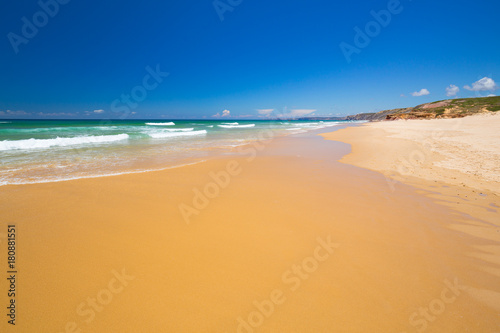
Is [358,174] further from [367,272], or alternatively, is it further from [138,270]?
[138,270]

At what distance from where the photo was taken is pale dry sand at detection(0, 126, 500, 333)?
6.90 ft

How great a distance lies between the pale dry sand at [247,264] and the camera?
2104 millimetres

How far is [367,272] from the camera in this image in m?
2.72

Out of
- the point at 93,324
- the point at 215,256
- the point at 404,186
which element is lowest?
the point at 93,324

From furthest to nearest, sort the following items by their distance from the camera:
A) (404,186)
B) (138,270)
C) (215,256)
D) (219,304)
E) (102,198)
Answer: (404,186) → (102,198) → (215,256) → (138,270) → (219,304)

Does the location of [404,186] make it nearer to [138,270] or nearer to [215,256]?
[215,256]

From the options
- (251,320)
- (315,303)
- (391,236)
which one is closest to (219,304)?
(251,320)

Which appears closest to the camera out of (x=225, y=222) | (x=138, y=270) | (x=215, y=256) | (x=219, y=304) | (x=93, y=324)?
(x=93, y=324)

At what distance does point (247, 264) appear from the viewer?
284 cm

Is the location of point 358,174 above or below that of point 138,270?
above

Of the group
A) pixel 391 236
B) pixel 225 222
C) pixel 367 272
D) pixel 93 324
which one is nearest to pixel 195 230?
pixel 225 222

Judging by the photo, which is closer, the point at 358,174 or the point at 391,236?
the point at 391,236

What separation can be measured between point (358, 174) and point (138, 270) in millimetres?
6916

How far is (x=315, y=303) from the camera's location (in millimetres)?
2273
